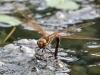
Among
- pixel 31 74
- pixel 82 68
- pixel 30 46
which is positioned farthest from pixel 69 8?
pixel 31 74

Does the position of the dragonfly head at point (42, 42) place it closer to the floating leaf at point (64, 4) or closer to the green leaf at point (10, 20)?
the green leaf at point (10, 20)

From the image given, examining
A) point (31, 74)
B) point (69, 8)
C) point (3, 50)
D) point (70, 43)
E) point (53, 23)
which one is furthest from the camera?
point (69, 8)

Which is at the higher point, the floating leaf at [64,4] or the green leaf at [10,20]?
the floating leaf at [64,4]

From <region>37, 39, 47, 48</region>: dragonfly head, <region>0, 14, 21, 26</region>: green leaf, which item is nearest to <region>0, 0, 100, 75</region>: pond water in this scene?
<region>0, 14, 21, 26</region>: green leaf

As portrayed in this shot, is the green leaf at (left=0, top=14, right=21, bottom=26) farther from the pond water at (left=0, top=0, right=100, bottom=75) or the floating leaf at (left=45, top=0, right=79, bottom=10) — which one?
the floating leaf at (left=45, top=0, right=79, bottom=10)

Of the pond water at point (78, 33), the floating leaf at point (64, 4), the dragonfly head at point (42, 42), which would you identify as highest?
the floating leaf at point (64, 4)

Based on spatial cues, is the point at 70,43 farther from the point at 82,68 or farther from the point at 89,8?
Result: the point at 89,8

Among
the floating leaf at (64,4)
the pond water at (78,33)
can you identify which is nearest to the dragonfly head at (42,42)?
the pond water at (78,33)
